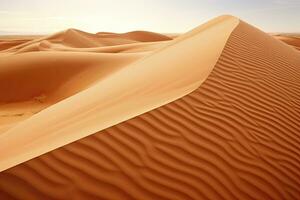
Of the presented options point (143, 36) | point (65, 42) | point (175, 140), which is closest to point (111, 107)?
point (175, 140)

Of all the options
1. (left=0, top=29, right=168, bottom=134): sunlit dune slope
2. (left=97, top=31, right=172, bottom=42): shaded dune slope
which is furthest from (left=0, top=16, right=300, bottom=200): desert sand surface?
(left=97, top=31, right=172, bottom=42): shaded dune slope

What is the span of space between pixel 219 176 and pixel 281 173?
27.6 inches

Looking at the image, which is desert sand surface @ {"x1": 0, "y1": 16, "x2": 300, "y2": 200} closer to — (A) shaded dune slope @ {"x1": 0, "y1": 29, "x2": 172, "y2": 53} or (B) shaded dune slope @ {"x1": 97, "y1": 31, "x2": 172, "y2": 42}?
(A) shaded dune slope @ {"x1": 0, "y1": 29, "x2": 172, "y2": 53}

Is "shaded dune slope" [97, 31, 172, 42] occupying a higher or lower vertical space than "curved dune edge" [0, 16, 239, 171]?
higher

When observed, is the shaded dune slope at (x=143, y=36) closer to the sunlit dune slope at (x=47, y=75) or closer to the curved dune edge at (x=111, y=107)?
the sunlit dune slope at (x=47, y=75)

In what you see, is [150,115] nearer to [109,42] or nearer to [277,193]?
[277,193]

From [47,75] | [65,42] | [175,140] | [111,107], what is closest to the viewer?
[175,140]

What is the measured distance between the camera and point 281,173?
315 centimetres

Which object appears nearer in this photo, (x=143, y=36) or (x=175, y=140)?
(x=175, y=140)

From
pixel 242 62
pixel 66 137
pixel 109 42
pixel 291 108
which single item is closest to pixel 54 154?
pixel 66 137

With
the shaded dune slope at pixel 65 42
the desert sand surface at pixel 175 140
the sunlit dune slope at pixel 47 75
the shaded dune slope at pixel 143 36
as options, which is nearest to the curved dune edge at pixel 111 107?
the desert sand surface at pixel 175 140

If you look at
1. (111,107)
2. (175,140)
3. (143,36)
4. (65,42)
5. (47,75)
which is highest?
(143,36)

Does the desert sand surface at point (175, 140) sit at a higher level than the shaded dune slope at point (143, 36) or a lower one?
lower

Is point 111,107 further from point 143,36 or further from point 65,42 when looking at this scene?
point 143,36
